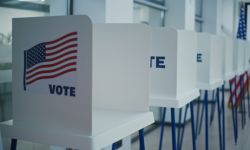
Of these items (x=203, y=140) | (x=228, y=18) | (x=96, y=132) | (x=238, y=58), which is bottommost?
(x=203, y=140)

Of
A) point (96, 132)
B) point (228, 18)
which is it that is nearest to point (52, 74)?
point (96, 132)

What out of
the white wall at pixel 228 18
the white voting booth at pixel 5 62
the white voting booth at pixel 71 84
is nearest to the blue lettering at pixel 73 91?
the white voting booth at pixel 71 84

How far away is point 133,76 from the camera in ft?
4.90

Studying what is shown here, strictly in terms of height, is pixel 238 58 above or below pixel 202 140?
above

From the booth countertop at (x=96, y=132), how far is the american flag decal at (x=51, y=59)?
169 millimetres

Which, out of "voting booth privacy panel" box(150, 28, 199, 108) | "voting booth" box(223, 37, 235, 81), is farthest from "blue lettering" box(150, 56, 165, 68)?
"voting booth" box(223, 37, 235, 81)

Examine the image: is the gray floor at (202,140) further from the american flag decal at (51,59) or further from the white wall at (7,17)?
the american flag decal at (51,59)

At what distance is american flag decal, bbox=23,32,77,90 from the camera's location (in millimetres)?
1109

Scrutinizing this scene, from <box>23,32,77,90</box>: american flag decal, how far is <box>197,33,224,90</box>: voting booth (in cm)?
153

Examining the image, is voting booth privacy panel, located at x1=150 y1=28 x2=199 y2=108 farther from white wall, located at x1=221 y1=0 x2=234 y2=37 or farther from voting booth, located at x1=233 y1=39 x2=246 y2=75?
white wall, located at x1=221 y1=0 x2=234 y2=37

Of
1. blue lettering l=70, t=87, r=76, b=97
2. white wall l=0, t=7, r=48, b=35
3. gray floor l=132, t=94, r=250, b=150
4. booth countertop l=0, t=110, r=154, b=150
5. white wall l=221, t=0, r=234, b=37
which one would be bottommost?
gray floor l=132, t=94, r=250, b=150

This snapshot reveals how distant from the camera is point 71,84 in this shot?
3.65ft

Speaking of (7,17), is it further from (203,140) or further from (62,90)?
(203,140)

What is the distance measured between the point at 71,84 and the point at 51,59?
0.13 m
